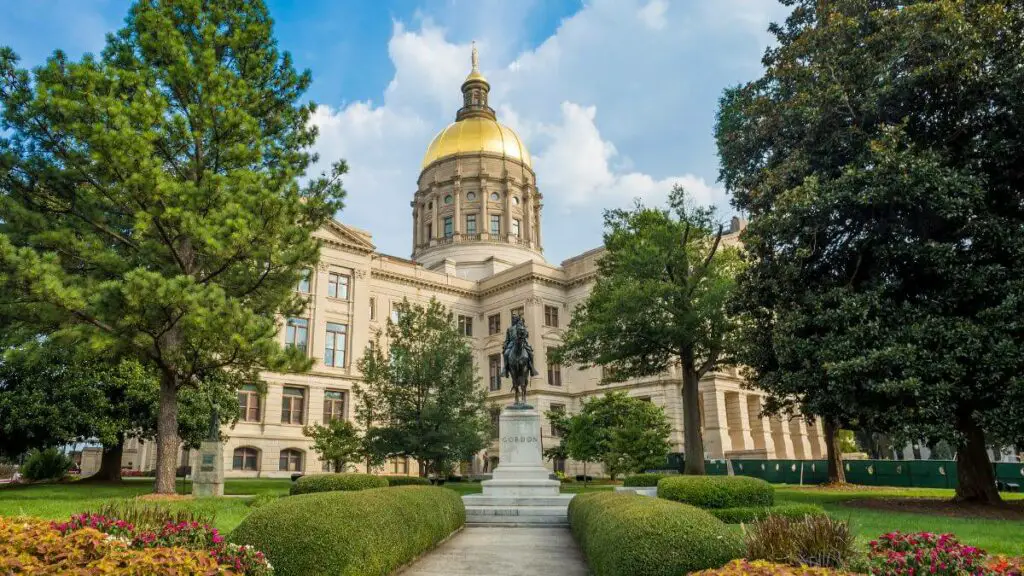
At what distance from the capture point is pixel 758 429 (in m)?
50.0

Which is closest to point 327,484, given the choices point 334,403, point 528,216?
point 334,403

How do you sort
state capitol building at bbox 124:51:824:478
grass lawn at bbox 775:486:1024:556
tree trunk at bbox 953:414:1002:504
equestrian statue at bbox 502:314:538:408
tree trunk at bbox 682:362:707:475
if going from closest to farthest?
grass lawn at bbox 775:486:1024:556 → tree trunk at bbox 953:414:1002:504 → equestrian statue at bbox 502:314:538:408 → tree trunk at bbox 682:362:707:475 → state capitol building at bbox 124:51:824:478

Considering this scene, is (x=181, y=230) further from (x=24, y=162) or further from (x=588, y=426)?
(x=588, y=426)

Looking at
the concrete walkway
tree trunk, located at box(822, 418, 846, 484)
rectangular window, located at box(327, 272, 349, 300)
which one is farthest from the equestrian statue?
rectangular window, located at box(327, 272, 349, 300)

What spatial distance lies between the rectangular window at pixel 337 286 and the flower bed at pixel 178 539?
4265 centimetres

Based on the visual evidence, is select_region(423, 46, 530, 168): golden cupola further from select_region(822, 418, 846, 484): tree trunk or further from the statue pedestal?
the statue pedestal

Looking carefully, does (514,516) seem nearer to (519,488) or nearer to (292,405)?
(519,488)

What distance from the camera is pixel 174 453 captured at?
18.6 metres

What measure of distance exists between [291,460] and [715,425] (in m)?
29.9

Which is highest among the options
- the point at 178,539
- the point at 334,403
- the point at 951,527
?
the point at 334,403

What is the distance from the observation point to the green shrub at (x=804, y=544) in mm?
6707

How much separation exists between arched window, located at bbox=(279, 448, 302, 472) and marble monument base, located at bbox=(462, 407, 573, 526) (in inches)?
1136

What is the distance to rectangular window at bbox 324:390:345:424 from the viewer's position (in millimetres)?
47438

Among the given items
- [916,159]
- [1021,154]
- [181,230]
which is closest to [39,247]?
[181,230]
